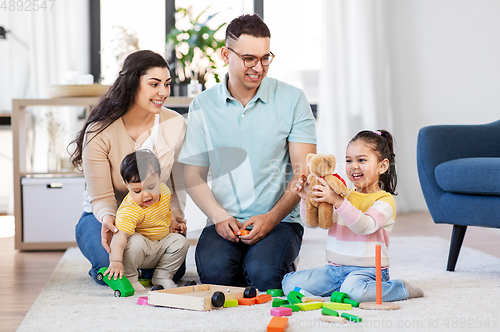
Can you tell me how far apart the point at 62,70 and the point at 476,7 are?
9.33 feet

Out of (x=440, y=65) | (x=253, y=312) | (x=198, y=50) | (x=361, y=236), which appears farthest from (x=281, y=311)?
(x=440, y=65)

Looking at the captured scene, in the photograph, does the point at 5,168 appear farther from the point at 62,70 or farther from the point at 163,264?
the point at 163,264

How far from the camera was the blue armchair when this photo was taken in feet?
5.62

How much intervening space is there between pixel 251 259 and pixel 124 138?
0.56 m

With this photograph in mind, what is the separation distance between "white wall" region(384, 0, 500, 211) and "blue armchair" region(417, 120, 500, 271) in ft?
5.44

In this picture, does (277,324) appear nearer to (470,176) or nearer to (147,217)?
(147,217)

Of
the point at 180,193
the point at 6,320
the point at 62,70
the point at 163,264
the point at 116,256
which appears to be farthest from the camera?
the point at 62,70

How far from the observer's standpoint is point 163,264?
163 cm

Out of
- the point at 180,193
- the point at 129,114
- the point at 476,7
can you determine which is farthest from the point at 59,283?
the point at 476,7

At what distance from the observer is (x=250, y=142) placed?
1.63 meters

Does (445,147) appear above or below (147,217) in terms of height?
above

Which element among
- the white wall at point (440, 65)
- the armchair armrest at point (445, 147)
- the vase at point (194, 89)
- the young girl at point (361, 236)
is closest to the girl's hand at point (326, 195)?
the young girl at point (361, 236)

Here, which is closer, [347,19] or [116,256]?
[116,256]

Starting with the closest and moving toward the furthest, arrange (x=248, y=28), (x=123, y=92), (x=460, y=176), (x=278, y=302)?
1. (x=278, y=302)
2. (x=248, y=28)
3. (x=123, y=92)
4. (x=460, y=176)
